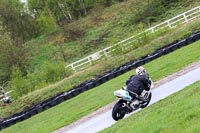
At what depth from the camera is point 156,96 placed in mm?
15875

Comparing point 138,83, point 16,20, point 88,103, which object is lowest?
point 88,103

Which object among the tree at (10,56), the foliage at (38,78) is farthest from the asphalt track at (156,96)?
the tree at (10,56)

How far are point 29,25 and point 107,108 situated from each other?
55571 millimetres

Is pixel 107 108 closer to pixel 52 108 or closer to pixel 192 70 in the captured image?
pixel 192 70

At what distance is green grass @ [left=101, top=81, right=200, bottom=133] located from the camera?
8902 mm

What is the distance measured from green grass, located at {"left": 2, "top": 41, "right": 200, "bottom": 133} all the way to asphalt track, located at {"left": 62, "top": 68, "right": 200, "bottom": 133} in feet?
6.47

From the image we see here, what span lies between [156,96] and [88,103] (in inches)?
219

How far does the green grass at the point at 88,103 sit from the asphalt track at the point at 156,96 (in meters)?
1.97

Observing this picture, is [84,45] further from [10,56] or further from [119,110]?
[119,110]

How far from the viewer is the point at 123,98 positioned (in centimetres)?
1373

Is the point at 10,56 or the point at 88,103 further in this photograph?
the point at 10,56

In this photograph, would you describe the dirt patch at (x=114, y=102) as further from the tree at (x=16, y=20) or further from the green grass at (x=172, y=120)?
the tree at (x=16, y=20)

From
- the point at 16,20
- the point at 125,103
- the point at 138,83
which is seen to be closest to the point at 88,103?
the point at 138,83

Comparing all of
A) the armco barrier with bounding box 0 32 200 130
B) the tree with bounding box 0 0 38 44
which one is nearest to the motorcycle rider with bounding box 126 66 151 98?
the armco barrier with bounding box 0 32 200 130
